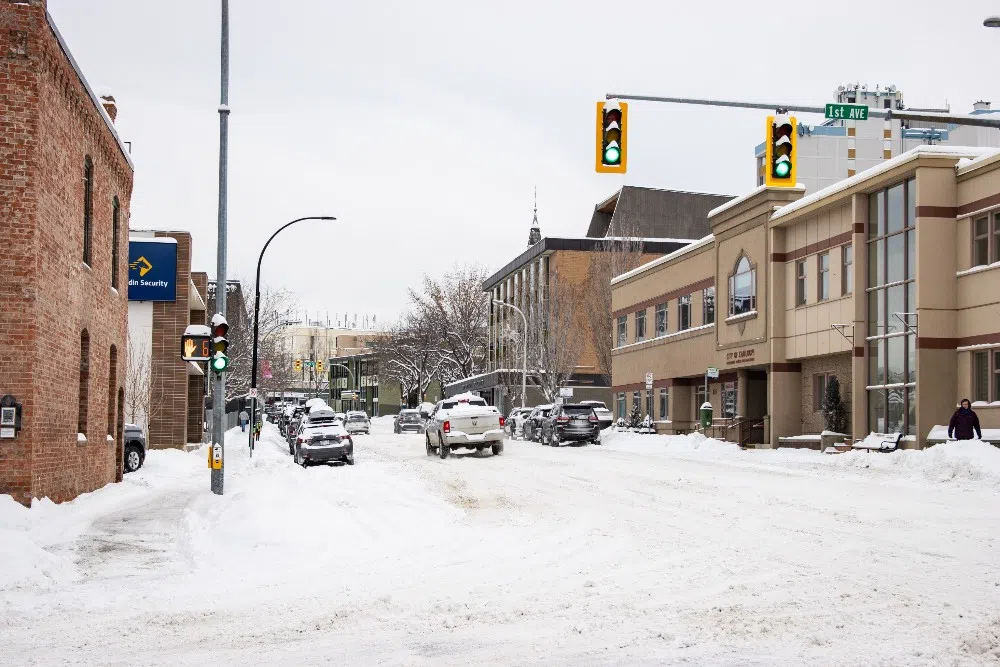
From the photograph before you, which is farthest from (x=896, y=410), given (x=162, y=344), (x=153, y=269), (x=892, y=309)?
(x=153, y=269)

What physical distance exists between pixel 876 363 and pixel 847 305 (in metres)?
2.89

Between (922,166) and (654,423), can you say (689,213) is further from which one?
(922,166)

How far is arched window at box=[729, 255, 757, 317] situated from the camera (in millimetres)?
45969

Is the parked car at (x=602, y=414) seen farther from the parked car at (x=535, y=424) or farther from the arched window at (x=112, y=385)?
the arched window at (x=112, y=385)

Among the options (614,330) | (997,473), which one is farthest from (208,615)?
(614,330)

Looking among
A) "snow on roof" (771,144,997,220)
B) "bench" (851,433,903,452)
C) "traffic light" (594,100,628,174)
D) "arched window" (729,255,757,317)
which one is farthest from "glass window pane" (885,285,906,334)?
"traffic light" (594,100,628,174)

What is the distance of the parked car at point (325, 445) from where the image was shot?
34.5 m

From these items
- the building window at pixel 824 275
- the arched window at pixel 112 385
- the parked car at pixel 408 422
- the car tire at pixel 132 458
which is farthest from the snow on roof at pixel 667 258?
the arched window at pixel 112 385

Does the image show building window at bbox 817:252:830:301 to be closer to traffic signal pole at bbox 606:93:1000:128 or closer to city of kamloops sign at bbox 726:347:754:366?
city of kamloops sign at bbox 726:347:754:366

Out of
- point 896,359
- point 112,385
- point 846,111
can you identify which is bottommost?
point 112,385

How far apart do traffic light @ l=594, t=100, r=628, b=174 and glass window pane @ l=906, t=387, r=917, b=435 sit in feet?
65.6

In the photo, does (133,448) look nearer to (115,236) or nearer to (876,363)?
(115,236)

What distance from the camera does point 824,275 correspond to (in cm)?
4109

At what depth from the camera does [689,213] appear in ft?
286
